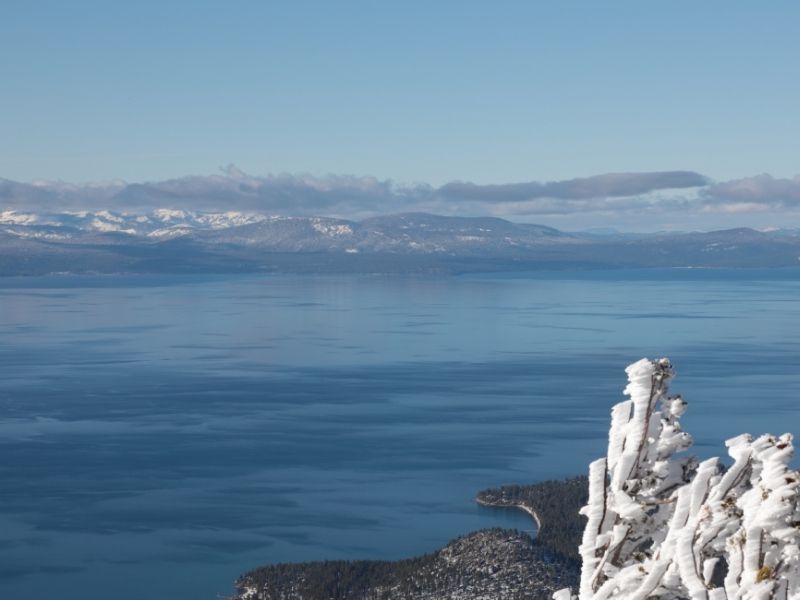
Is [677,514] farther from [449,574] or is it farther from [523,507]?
[523,507]

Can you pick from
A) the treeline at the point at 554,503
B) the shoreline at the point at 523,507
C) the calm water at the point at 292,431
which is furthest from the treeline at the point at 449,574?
the shoreline at the point at 523,507

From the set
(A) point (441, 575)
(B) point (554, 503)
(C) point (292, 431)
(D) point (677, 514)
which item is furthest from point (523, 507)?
(D) point (677, 514)

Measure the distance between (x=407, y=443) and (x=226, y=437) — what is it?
541 inches

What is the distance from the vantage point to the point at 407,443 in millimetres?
86375

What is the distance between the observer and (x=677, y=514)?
22.5ft

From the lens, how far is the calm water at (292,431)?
6059cm

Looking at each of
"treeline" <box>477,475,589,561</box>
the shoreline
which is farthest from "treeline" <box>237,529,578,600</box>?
the shoreline

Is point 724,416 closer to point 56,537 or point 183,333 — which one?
point 56,537

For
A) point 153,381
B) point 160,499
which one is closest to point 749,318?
point 153,381

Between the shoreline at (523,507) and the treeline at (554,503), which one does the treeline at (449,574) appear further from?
the shoreline at (523,507)

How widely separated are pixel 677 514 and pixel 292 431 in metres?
85.9

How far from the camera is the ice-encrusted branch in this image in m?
6.39

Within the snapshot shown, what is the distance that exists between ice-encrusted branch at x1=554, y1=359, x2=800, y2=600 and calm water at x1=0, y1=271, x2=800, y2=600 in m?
48.1

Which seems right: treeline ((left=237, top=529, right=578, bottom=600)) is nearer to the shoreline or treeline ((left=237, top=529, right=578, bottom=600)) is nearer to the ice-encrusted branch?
the shoreline
